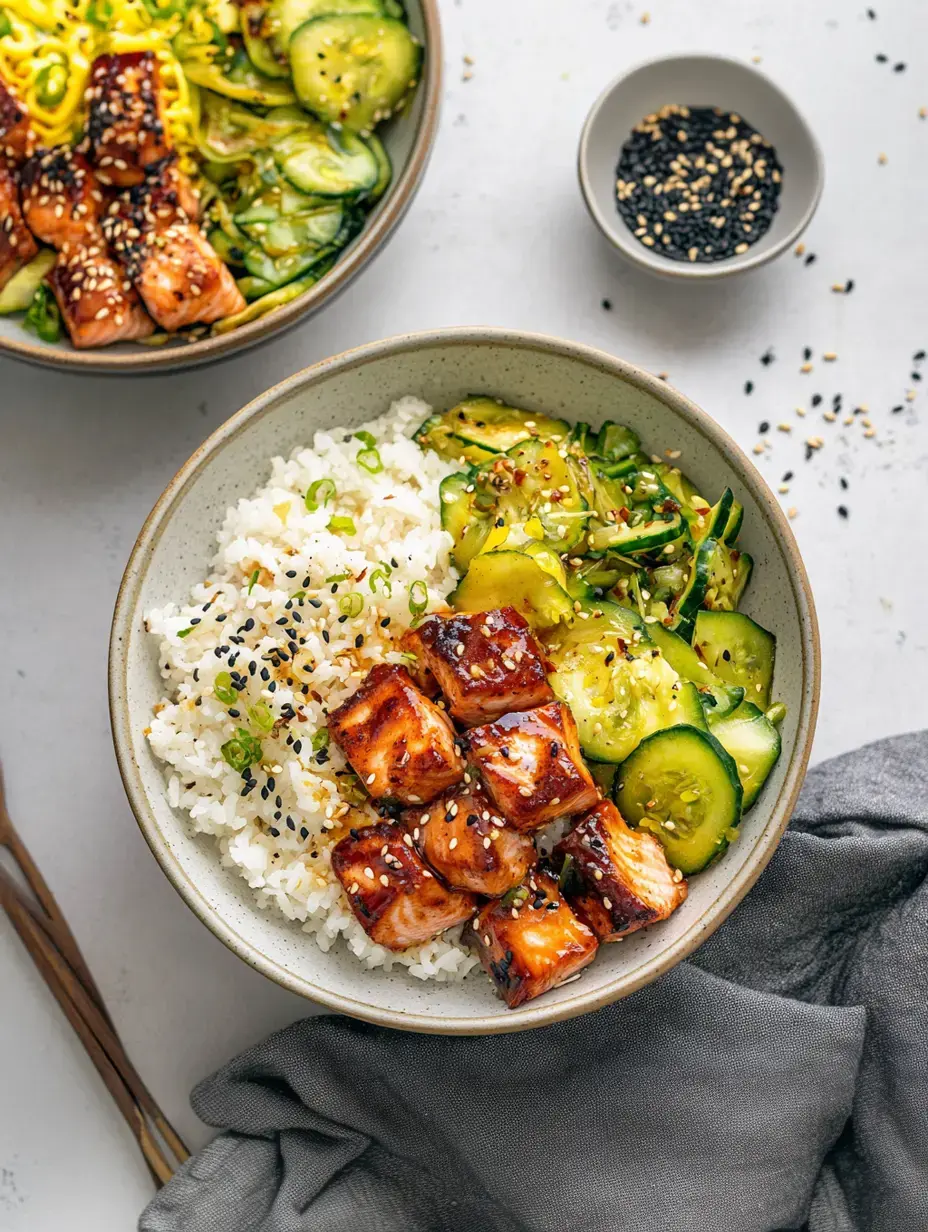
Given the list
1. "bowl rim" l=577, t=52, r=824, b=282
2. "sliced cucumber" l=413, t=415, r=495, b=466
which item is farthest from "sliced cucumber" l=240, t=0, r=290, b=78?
"sliced cucumber" l=413, t=415, r=495, b=466

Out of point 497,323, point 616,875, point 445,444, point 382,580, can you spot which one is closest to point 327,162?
point 497,323

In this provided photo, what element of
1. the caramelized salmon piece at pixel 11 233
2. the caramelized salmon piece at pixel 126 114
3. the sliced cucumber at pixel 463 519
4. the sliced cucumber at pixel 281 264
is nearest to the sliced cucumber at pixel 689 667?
the sliced cucumber at pixel 463 519

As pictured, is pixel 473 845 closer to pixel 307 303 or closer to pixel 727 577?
pixel 727 577

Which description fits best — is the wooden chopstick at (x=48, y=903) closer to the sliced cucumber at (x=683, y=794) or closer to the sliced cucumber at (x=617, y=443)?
the sliced cucumber at (x=683, y=794)

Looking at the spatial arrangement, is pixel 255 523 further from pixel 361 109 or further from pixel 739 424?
pixel 739 424

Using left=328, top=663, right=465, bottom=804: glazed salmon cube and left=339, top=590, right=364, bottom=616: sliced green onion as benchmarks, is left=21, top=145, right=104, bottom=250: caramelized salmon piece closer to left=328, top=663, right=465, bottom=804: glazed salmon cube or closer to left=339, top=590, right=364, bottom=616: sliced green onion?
left=339, top=590, right=364, bottom=616: sliced green onion
